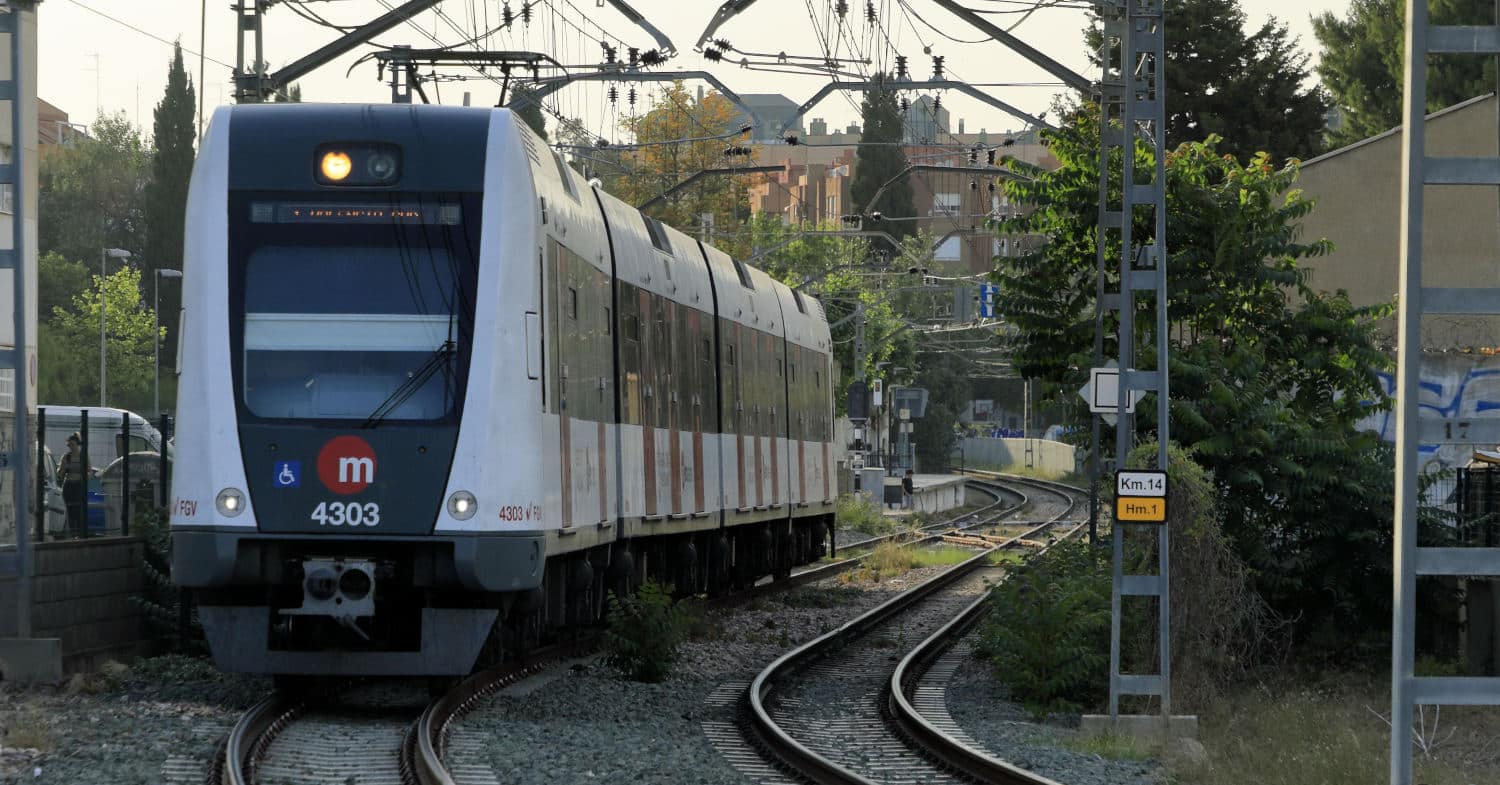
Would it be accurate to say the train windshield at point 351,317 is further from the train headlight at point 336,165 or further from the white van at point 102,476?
the white van at point 102,476

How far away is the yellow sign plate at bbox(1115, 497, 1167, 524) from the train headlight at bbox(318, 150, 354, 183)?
5.46 m

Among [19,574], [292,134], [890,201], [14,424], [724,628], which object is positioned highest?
[890,201]

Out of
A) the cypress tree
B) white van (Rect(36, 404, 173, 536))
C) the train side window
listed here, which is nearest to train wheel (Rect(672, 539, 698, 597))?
the train side window

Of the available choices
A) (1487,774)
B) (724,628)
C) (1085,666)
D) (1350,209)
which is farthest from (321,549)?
(1350,209)

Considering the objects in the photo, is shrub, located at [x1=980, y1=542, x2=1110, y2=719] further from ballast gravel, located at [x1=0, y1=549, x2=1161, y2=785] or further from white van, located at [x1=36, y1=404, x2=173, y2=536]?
white van, located at [x1=36, y1=404, x2=173, y2=536]

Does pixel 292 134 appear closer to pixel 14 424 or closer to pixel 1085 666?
pixel 14 424

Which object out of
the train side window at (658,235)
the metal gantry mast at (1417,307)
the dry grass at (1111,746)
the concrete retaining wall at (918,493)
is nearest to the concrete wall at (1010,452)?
the concrete retaining wall at (918,493)

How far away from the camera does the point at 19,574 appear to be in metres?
12.9

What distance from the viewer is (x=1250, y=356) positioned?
59.5 feet

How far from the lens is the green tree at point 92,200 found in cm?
9516

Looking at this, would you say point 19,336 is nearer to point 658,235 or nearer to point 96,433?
point 658,235

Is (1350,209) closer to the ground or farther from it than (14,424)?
farther from it

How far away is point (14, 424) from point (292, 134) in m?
2.87

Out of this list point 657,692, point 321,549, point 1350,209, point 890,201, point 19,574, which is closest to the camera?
point 321,549
